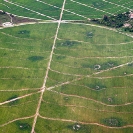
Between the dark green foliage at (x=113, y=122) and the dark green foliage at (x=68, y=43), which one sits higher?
the dark green foliage at (x=68, y=43)

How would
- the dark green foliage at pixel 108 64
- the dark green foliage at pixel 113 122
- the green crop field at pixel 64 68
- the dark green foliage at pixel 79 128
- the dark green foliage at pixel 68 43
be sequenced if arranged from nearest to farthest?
the dark green foliage at pixel 79 128 < the dark green foliage at pixel 113 122 < the green crop field at pixel 64 68 < the dark green foliage at pixel 108 64 < the dark green foliage at pixel 68 43

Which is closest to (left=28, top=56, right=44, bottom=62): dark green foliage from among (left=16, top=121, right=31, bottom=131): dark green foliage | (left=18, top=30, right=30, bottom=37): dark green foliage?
(left=18, top=30, right=30, bottom=37): dark green foliage

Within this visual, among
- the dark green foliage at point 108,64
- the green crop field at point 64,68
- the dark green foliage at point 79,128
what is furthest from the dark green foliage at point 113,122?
the dark green foliage at point 108,64

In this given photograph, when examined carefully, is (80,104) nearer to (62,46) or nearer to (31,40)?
(62,46)

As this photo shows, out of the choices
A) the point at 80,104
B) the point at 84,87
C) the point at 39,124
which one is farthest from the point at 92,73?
the point at 39,124

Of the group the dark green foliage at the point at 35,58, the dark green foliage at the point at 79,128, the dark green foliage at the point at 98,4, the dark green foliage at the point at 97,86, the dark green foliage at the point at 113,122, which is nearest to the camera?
the dark green foliage at the point at 79,128

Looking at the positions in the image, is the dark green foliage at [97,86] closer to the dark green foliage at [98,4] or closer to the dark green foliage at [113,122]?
the dark green foliage at [113,122]

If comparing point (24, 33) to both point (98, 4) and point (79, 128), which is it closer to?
point (98, 4)

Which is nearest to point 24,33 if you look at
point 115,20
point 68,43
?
point 68,43
